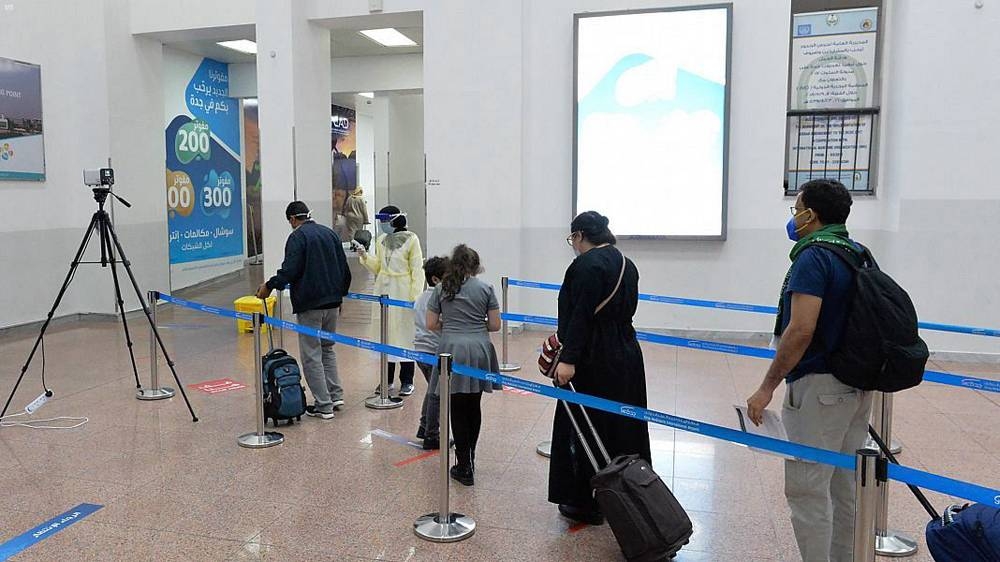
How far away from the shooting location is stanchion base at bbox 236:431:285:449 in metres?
4.74

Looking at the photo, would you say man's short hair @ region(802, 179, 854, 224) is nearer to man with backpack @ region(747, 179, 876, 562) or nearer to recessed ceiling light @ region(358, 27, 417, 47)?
man with backpack @ region(747, 179, 876, 562)

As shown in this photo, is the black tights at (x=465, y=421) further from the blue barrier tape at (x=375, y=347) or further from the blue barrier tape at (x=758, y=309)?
the blue barrier tape at (x=758, y=309)

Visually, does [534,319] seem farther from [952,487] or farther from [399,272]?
[952,487]

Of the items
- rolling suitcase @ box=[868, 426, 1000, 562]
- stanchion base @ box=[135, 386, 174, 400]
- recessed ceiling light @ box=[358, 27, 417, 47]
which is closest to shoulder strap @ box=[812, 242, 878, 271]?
rolling suitcase @ box=[868, 426, 1000, 562]

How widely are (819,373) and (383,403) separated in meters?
3.59

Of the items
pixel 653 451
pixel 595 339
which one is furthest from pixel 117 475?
pixel 653 451

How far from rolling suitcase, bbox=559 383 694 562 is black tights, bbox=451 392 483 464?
1.09 metres

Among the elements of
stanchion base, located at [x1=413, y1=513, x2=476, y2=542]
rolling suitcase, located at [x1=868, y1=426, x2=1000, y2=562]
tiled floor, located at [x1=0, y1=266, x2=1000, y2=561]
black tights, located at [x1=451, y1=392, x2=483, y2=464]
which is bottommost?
tiled floor, located at [x1=0, y1=266, x2=1000, y2=561]

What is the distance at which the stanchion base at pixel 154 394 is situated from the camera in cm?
582

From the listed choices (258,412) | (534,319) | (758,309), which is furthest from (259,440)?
(758,309)

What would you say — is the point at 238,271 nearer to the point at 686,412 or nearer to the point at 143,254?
the point at 143,254

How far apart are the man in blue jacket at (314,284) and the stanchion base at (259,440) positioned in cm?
53

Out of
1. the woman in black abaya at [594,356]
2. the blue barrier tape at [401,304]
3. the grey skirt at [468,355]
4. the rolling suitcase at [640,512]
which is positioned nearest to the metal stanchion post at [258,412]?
the blue barrier tape at [401,304]

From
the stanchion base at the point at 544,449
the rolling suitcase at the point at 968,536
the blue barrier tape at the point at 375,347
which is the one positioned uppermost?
the blue barrier tape at the point at 375,347
